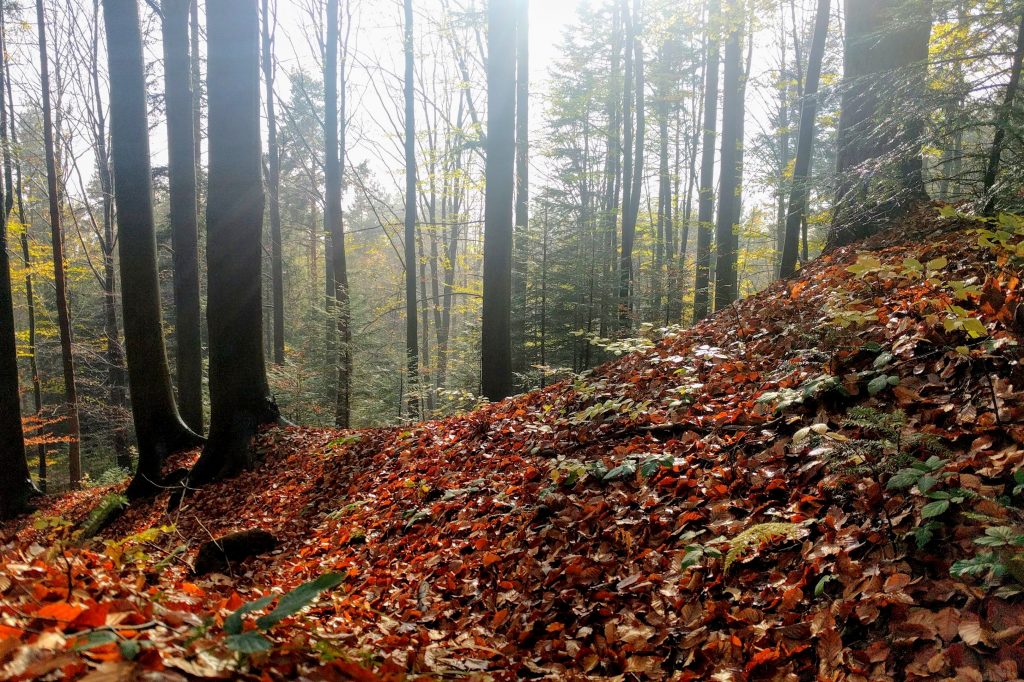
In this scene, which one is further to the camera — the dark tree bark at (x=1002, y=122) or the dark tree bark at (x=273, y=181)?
the dark tree bark at (x=273, y=181)

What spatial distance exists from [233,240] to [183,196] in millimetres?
4315

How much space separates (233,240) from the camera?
272 inches

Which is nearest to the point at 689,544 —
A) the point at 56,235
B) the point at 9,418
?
the point at 9,418

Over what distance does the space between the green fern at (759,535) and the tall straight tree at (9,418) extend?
1107 centimetres

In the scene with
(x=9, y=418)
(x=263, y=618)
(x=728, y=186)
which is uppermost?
(x=728, y=186)

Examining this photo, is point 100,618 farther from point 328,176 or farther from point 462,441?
point 328,176

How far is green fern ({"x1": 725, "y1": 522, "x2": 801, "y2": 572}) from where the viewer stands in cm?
248

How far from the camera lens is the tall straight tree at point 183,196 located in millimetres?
9586

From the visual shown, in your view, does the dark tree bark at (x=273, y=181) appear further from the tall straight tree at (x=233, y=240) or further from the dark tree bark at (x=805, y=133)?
the dark tree bark at (x=805, y=133)

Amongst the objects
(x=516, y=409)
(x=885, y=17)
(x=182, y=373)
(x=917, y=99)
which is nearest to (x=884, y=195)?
(x=917, y=99)

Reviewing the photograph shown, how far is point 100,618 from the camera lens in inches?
55.1

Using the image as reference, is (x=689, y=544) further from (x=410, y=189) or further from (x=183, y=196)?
(x=410, y=189)

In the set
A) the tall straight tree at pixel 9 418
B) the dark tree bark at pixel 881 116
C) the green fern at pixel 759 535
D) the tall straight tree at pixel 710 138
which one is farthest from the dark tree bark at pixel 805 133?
the tall straight tree at pixel 9 418

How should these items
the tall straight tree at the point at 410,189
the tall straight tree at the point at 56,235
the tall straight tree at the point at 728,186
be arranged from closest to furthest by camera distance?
1. the tall straight tree at the point at 56,235
2. the tall straight tree at the point at 728,186
3. the tall straight tree at the point at 410,189
